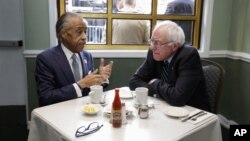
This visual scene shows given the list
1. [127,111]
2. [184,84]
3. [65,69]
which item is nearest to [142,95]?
[127,111]

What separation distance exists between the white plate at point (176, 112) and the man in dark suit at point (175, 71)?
0.10m

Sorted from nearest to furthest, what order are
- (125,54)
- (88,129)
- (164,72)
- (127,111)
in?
1. (88,129)
2. (127,111)
3. (164,72)
4. (125,54)

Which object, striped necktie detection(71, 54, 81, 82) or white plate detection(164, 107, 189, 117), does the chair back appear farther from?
striped necktie detection(71, 54, 81, 82)

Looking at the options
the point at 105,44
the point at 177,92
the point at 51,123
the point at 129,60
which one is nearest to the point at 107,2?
the point at 105,44

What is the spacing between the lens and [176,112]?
1528mm

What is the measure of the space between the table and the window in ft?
4.48

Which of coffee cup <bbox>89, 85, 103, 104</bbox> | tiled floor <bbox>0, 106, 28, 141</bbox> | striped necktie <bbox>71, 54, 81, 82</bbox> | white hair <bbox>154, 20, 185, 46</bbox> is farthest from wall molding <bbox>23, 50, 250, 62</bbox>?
coffee cup <bbox>89, 85, 103, 104</bbox>

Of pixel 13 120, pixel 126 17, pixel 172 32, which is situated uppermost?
pixel 126 17

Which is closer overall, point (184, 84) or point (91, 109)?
point (91, 109)

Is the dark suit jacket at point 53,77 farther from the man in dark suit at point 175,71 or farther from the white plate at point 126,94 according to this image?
the man in dark suit at point 175,71

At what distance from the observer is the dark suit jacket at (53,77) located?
178cm

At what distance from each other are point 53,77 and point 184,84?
93 centimetres

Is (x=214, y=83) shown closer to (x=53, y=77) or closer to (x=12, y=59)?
(x=53, y=77)

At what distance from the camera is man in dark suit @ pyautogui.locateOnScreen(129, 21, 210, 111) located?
1699 millimetres
